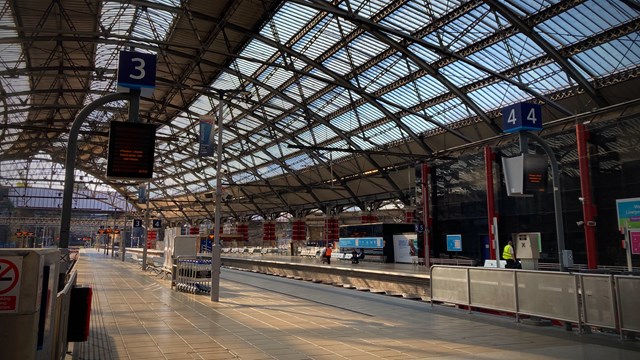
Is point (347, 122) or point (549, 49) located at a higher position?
point (347, 122)

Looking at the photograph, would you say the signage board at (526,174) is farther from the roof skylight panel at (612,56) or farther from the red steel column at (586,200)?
the roof skylight panel at (612,56)

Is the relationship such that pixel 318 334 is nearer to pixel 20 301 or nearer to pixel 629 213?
pixel 20 301

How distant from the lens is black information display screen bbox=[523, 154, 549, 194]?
11359 millimetres

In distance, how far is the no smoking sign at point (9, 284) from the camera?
379 cm

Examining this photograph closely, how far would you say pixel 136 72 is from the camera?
848 cm

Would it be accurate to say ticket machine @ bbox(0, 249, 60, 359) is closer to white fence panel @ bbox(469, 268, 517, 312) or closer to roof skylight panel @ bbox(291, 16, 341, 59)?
white fence panel @ bbox(469, 268, 517, 312)

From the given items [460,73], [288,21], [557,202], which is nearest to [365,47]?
[288,21]

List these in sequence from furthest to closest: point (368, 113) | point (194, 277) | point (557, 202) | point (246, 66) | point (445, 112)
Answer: point (368, 113) < point (246, 66) < point (445, 112) < point (194, 277) < point (557, 202)

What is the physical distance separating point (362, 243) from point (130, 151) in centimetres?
3453

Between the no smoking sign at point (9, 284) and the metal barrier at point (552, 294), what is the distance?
8880 mm

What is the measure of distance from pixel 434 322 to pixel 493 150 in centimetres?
1694

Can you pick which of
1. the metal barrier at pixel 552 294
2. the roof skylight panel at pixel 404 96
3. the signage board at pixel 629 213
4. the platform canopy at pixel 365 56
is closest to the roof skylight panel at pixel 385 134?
the platform canopy at pixel 365 56

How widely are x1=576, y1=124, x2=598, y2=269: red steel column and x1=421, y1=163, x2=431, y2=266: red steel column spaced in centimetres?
1119

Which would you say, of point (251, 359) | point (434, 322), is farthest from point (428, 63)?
point (251, 359)
